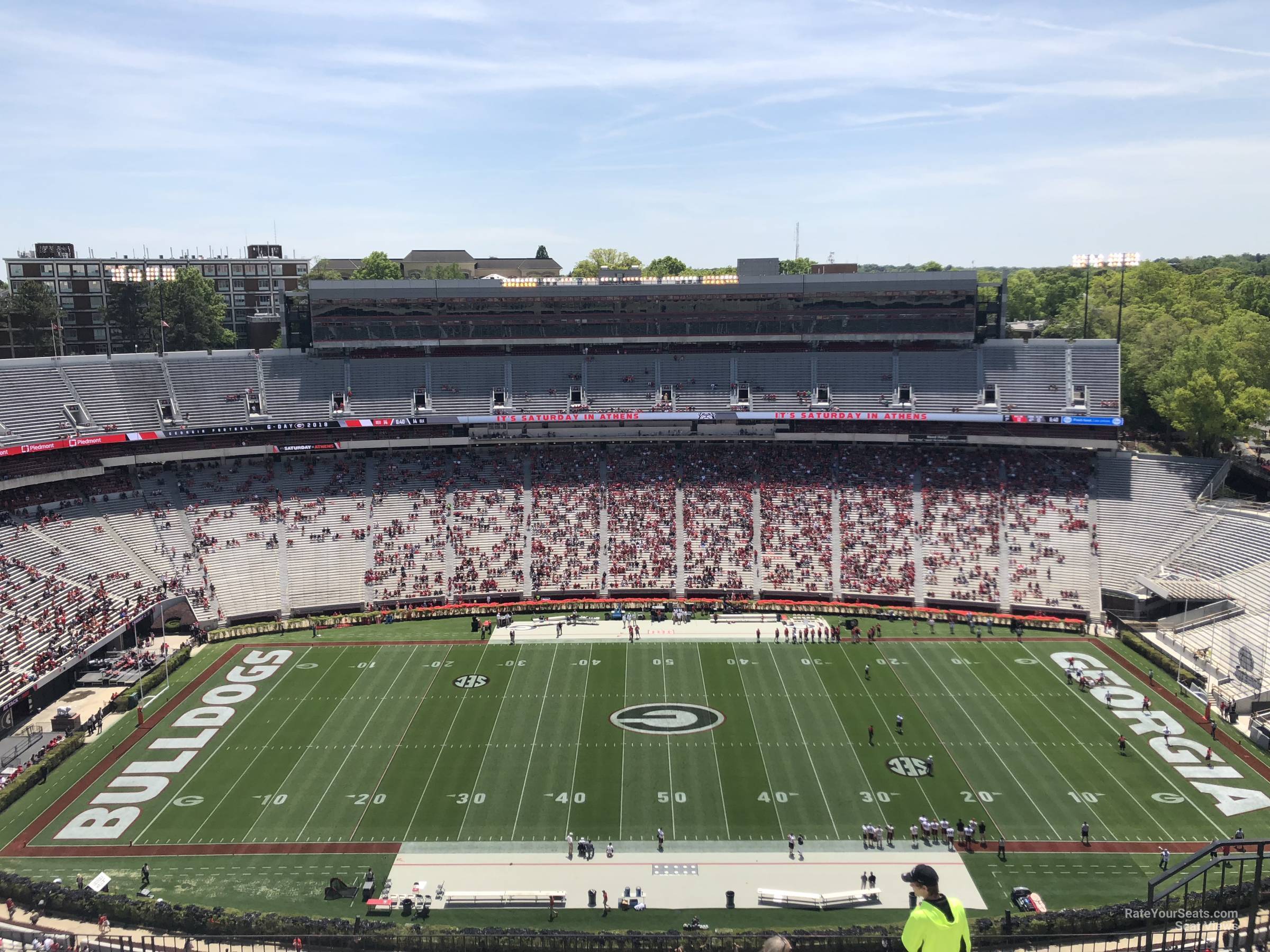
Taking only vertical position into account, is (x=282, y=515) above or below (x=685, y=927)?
above

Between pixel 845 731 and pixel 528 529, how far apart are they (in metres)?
25.5

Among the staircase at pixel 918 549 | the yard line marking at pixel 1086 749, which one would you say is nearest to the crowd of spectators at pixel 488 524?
the staircase at pixel 918 549

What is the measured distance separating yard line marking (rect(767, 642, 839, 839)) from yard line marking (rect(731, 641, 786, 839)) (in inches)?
25.0

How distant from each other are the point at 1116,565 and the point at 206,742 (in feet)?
153

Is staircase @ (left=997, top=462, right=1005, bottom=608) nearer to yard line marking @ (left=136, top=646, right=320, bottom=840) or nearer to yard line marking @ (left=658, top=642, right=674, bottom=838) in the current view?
yard line marking @ (left=658, top=642, right=674, bottom=838)

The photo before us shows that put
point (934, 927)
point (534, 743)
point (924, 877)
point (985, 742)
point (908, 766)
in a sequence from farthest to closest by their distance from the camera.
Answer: point (534, 743) < point (985, 742) < point (908, 766) < point (934, 927) < point (924, 877)

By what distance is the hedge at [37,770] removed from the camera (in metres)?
34.2

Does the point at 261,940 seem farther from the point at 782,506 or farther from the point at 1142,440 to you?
the point at 1142,440

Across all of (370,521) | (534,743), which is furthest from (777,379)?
(534,743)

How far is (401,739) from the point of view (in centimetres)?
3878

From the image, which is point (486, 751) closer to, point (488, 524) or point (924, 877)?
point (488, 524)

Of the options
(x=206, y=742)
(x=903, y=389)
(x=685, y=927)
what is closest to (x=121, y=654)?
(x=206, y=742)

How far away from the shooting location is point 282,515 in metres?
57.8

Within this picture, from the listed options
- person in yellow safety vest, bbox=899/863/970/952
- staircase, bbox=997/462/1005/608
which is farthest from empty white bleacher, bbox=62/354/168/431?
person in yellow safety vest, bbox=899/863/970/952
